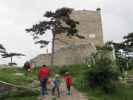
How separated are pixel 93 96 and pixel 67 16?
2510cm

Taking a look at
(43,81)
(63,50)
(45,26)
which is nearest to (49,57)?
(63,50)

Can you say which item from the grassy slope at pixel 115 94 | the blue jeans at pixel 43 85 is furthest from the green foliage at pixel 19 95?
the grassy slope at pixel 115 94

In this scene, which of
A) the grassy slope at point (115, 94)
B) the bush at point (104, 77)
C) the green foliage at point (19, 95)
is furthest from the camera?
the bush at point (104, 77)

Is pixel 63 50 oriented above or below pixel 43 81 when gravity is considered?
above

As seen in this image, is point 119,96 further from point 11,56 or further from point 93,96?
point 11,56

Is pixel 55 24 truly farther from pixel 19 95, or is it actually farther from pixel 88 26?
pixel 19 95

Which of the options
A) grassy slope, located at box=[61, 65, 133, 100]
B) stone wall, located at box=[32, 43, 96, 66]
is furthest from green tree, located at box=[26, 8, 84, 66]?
grassy slope, located at box=[61, 65, 133, 100]

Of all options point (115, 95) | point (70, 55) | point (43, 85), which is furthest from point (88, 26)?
point (43, 85)

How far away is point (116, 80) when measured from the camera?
99.6 feet

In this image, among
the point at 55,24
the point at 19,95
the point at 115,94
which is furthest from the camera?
the point at 55,24

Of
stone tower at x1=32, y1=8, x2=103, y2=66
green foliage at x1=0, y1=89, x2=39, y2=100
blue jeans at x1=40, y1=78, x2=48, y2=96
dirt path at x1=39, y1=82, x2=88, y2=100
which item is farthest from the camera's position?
stone tower at x1=32, y1=8, x2=103, y2=66

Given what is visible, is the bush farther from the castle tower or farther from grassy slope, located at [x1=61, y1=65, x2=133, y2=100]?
the castle tower

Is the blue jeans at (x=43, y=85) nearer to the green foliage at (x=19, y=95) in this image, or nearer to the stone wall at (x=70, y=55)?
the green foliage at (x=19, y=95)

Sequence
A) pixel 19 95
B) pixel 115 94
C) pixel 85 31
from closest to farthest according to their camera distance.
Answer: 1. pixel 19 95
2. pixel 115 94
3. pixel 85 31
